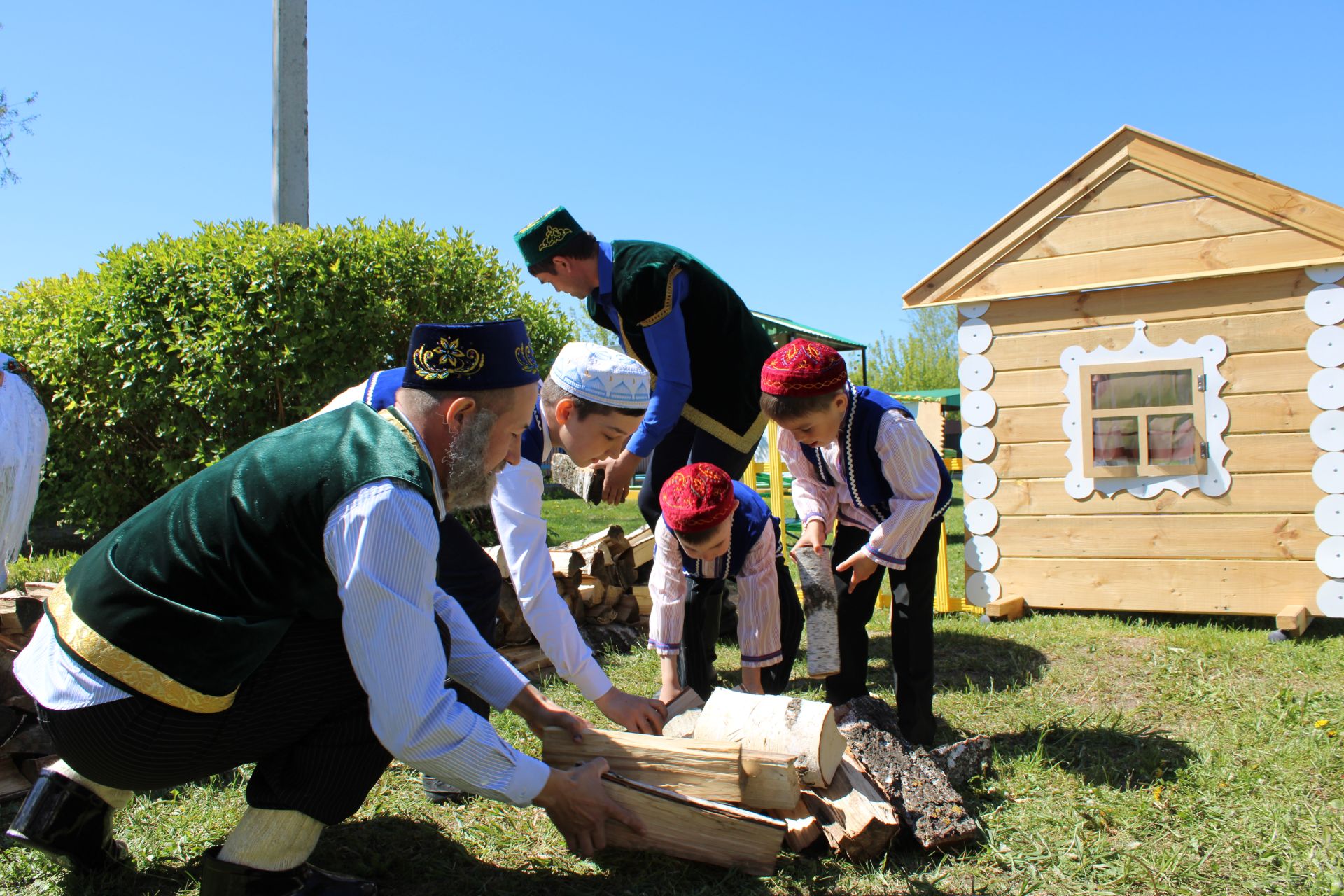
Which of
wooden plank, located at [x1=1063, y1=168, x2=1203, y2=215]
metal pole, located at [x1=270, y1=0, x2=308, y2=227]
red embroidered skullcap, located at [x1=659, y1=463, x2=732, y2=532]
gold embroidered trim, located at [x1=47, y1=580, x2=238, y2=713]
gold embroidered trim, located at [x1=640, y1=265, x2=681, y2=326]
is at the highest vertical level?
metal pole, located at [x1=270, y1=0, x2=308, y2=227]

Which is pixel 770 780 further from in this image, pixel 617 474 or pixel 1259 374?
pixel 1259 374

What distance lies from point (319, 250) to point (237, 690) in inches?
201

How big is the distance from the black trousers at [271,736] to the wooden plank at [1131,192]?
5.29m

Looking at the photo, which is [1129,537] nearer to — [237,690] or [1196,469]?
[1196,469]

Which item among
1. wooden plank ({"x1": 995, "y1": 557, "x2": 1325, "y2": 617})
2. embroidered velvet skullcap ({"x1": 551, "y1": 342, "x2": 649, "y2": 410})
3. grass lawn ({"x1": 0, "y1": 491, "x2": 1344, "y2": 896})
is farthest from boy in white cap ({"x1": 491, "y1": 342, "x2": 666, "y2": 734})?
wooden plank ({"x1": 995, "y1": 557, "x2": 1325, "y2": 617})

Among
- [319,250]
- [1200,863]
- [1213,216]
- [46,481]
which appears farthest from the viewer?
[46,481]

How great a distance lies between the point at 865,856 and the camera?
233cm

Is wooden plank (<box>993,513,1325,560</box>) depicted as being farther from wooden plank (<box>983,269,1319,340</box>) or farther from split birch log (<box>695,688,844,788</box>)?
split birch log (<box>695,688,844,788</box>)

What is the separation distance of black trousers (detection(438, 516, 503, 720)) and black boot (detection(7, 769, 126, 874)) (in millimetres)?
1046

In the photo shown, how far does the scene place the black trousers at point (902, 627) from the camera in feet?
10.7

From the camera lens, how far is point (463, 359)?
1.94 m

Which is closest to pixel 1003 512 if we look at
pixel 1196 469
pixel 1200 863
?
pixel 1196 469

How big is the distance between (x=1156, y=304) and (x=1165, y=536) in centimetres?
139

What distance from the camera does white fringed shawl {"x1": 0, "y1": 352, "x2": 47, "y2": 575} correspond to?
159 inches
